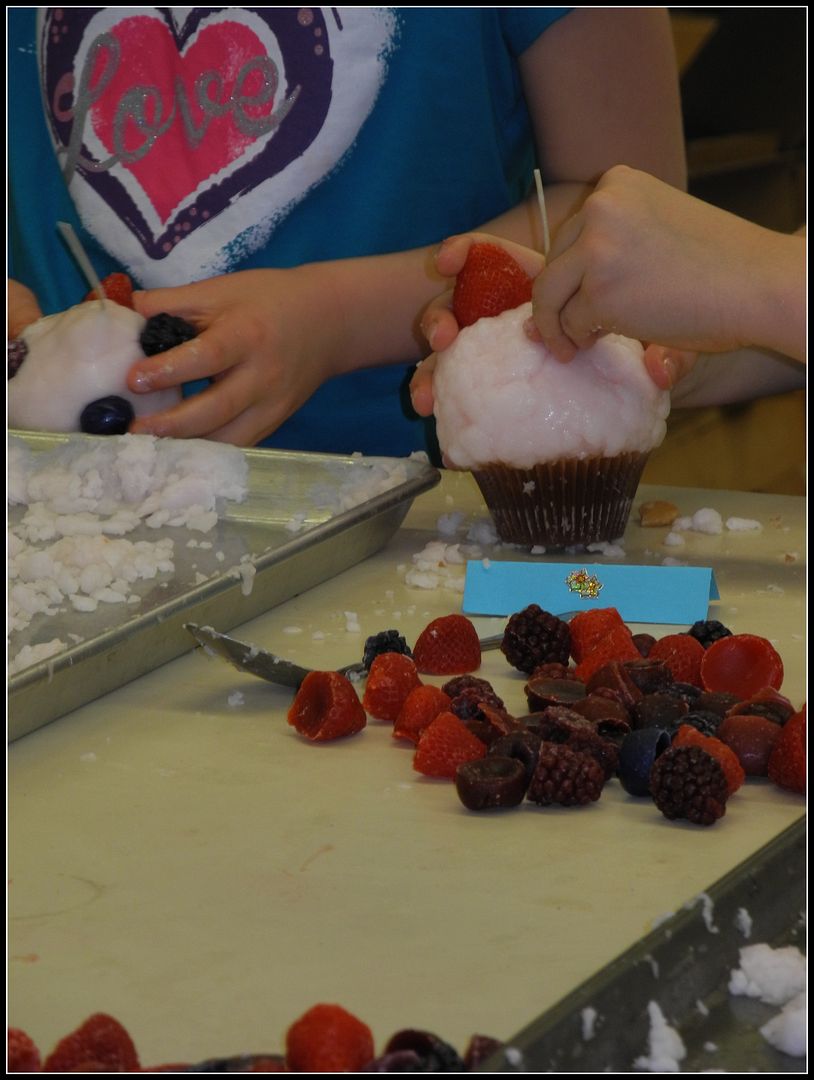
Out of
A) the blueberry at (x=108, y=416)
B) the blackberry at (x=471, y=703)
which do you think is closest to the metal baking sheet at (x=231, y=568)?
the blueberry at (x=108, y=416)

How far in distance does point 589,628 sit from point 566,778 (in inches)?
10.4

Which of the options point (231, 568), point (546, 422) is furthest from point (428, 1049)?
point (546, 422)

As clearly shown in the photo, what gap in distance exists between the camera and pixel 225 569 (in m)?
1.28

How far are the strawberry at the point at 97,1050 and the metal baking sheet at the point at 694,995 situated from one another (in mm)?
160

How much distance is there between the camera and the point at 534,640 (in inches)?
45.2

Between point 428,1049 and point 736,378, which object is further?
point 736,378

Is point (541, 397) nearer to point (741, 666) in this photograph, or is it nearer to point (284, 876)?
point (741, 666)

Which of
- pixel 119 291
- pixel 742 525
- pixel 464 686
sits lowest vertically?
pixel 742 525

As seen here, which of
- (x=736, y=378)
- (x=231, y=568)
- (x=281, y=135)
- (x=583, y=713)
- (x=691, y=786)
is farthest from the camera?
(x=281, y=135)

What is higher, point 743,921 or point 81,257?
point 81,257

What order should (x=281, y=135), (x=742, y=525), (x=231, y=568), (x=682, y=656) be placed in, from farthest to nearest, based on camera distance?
(x=281, y=135) → (x=742, y=525) → (x=231, y=568) → (x=682, y=656)

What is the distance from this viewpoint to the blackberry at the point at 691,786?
89 cm

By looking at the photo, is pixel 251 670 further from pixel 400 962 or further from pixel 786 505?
pixel 786 505

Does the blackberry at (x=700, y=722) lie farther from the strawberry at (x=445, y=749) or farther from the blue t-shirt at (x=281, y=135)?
the blue t-shirt at (x=281, y=135)
